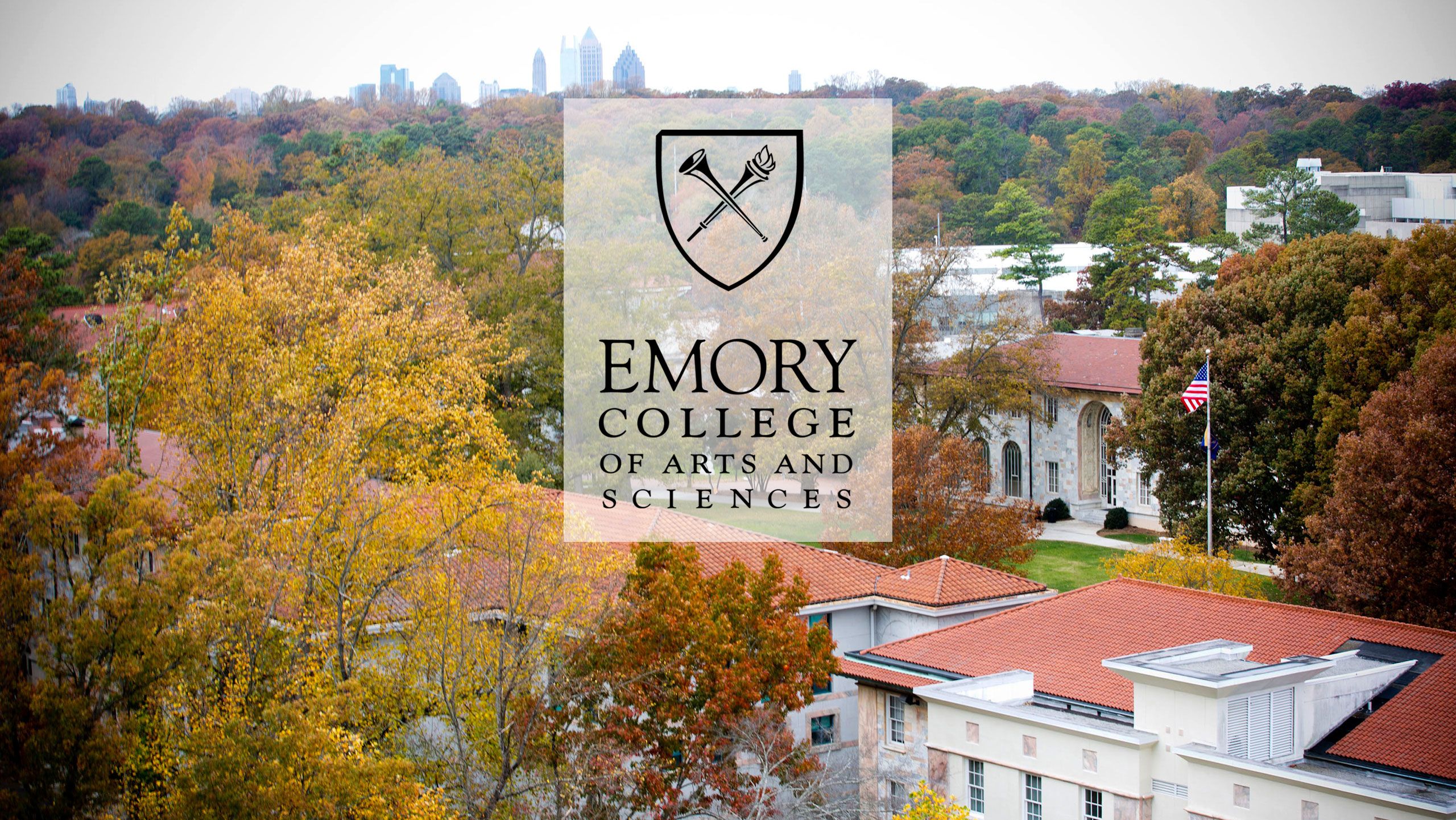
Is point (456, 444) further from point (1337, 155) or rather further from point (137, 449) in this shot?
point (1337, 155)

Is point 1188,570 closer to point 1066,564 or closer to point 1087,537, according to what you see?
point 1066,564

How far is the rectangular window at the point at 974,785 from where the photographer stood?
19.3 m

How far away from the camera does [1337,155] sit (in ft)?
268

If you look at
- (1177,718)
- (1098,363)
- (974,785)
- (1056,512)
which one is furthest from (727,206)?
(1098,363)

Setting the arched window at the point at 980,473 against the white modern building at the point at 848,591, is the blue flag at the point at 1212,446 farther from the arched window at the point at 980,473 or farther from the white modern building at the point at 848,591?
the white modern building at the point at 848,591

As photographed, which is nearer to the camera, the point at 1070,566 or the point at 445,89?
the point at 1070,566

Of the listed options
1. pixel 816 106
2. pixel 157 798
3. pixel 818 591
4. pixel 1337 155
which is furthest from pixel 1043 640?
pixel 1337 155

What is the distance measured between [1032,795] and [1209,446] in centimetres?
1522

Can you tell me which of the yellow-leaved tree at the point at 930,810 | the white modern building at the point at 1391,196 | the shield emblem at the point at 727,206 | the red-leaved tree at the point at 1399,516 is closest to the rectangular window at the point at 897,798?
the yellow-leaved tree at the point at 930,810

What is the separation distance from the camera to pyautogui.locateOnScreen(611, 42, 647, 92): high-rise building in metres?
89.0

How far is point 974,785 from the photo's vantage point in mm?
19453

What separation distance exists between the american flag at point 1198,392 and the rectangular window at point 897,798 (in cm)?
1466

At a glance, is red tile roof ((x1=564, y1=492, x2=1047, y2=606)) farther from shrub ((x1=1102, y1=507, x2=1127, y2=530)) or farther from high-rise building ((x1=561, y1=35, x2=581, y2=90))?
high-rise building ((x1=561, y1=35, x2=581, y2=90))

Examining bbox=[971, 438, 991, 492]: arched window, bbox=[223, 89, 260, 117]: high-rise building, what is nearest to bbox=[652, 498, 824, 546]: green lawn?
bbox=[971, 438, 991, 492]: arched window
